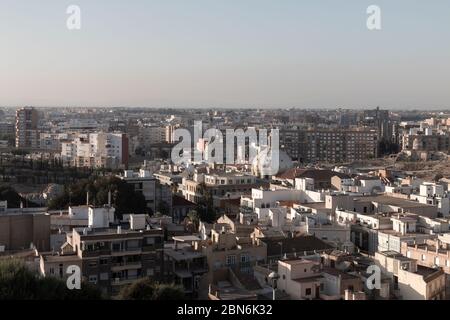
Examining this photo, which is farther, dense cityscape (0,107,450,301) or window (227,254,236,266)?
window (227,254,236,266)

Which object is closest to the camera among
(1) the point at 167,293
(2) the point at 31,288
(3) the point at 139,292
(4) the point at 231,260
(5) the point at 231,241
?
(2) the point at 31,288

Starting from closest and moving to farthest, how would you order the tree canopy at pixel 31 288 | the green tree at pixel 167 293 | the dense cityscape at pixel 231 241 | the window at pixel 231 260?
the tree canopy at pixel 31 288
the green tree at pixel 167 293
the dense cityscape at pixel 231 241
the window at pixel 231 260

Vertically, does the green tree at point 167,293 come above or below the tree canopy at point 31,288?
below

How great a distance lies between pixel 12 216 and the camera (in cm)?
1330

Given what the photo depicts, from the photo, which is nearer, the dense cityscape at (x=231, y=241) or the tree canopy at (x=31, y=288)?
the tree canopy at (x=31, y=288)

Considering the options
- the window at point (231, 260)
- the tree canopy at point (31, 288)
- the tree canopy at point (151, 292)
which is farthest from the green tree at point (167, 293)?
the window at point (231, 260)

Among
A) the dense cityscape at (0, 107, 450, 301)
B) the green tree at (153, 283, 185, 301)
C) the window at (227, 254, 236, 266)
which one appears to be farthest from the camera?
the window at (227, 254, 236, 266)

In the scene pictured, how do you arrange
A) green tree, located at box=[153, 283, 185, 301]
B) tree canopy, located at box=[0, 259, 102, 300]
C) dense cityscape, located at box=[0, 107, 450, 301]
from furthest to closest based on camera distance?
dense cityscape, located at box=[0, 107, 450, 301]
green tree, located at box=[153, 283, 185, 301]
tree canopy, located at box=[0, 259, 102, 300]

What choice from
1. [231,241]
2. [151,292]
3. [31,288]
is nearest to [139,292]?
[151,292]

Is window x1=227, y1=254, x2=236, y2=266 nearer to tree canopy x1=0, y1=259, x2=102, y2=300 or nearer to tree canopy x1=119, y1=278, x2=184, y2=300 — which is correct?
tree canopy x1=119, y1=278, x2=184, y2=300

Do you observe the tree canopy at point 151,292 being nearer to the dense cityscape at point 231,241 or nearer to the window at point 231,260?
the dense cityscape at point 231,241

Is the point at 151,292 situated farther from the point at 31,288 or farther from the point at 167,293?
the point at 31,288

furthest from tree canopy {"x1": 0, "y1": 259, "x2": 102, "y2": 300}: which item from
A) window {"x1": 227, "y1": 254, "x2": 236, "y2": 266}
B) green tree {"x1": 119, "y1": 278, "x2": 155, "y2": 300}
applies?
window {"x1": 227, "y1": 254, "x2": 236, "y2": 266}

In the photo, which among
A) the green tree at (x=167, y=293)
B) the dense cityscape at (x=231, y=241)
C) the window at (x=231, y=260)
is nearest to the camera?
the green tree at (x=167, y=293)
